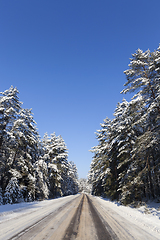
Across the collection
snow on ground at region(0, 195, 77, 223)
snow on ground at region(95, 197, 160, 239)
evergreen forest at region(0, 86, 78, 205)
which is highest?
evergreen forest at region(0, 86, 78, 205)

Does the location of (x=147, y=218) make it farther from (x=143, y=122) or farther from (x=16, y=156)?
(x=16, y=156)

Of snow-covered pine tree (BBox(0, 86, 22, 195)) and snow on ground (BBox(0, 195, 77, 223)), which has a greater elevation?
snow-covered pine tree (BBox(0, 86, 22, 195))

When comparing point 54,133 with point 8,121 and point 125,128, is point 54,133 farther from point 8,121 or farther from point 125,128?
point 125,128

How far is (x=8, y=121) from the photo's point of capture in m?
15.4

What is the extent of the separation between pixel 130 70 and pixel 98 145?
18876 mm

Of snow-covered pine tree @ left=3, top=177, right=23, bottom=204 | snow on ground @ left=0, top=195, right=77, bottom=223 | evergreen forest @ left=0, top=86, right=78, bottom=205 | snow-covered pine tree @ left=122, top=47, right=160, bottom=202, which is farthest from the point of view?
evergreen forest @ left=0, top=86, right=78, bottom=205

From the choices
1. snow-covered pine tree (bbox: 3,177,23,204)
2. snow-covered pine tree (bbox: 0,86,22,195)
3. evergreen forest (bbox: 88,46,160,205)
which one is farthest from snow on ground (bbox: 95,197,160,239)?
snow-covered pine tree (bbox: 0,86,22,195)

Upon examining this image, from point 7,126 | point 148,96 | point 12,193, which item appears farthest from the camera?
point 7,126

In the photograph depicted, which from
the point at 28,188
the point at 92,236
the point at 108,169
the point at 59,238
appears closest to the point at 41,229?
the point at 59,238

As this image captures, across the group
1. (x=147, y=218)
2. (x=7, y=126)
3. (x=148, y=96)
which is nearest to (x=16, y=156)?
(x=7, y=126)

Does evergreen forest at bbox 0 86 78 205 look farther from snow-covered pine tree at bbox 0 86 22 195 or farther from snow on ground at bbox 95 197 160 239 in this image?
snow on ground at bbox 95 197 160 239

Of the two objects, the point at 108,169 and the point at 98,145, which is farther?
the point at 98,145

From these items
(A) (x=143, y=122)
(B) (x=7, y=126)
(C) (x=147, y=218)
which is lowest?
Result: (C) (x=147, y=218)

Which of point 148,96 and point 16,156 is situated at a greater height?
point 148,96
